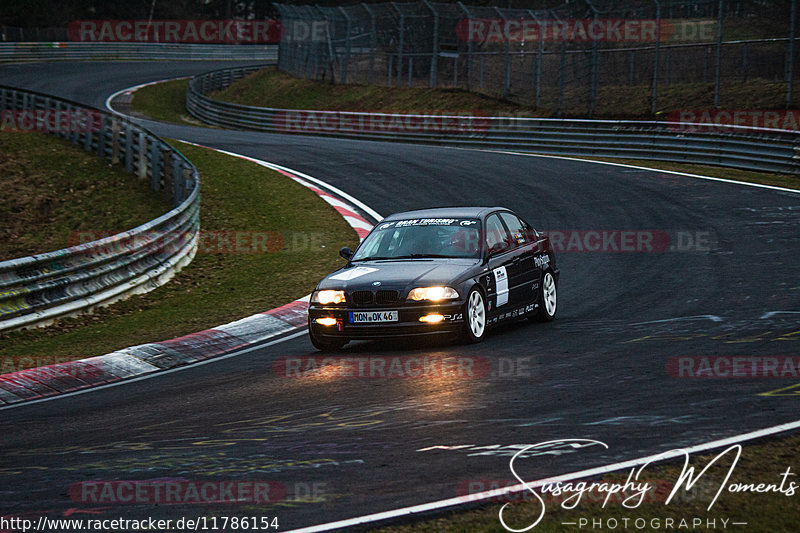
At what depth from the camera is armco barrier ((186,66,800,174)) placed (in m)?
23.3

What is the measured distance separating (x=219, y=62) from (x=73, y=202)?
5552 centimetres

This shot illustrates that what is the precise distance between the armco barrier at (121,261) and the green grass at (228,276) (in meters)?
0.21

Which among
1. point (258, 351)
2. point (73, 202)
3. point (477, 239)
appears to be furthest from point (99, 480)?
point (73, 202)

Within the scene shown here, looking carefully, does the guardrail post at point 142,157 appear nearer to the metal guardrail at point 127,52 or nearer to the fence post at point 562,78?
the fence post at point 562,78

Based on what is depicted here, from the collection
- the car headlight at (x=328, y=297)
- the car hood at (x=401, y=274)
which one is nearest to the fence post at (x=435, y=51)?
the car hood at (x=401, y=274)

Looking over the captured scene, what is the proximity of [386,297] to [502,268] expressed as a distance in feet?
5.11

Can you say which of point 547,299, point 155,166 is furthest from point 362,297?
point 155,166

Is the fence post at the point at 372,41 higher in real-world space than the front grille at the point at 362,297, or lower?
higher

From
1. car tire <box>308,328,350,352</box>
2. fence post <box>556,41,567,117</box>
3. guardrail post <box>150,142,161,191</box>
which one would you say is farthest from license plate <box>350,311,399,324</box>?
fence post <box>556,41,567,117</box>

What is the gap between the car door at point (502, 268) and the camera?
1073 cm

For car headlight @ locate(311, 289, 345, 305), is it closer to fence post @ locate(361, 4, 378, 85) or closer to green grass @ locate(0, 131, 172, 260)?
green grass @ locate(0, 131, 172, 260)

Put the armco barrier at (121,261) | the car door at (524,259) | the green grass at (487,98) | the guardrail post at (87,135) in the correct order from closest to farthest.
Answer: the car door at (524,259)
the armco barrier at (121,261)
the guardrail post at (87,135)
the green grass at (487,98)

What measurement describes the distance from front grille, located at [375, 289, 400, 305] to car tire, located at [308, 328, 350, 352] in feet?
2.02

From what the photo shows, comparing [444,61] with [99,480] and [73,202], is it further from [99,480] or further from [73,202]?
[99,480]
